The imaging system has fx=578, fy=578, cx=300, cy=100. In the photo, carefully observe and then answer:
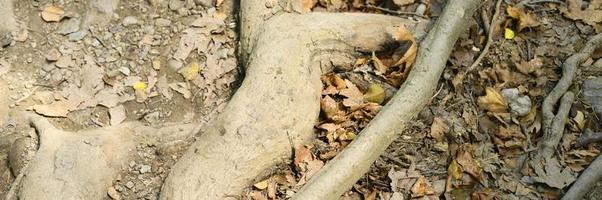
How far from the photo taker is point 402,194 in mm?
3773

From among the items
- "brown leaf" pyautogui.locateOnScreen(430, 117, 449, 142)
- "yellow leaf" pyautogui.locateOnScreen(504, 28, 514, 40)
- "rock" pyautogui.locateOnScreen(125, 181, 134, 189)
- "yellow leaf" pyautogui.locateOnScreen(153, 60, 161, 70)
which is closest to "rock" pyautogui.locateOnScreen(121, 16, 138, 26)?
"yellow leaf" pyautogui.locateOnScreen(153, 60, 161, 70)

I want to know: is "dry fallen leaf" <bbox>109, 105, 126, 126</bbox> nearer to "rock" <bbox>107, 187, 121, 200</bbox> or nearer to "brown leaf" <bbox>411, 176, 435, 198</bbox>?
"rock" <bbox>107, 187, 121, 200</bbox>

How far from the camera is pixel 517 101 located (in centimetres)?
408

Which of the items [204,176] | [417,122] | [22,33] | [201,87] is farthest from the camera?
[22,33]

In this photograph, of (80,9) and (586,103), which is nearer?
(586,103)

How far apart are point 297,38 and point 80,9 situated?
207 cm

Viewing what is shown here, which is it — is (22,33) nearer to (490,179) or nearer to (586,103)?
(490,179)

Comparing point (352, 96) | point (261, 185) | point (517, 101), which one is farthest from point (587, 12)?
point (261, 185)

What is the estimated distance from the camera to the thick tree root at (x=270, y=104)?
3.74 m

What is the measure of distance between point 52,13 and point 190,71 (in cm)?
139

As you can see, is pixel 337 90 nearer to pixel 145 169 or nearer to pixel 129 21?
pixel 145 169

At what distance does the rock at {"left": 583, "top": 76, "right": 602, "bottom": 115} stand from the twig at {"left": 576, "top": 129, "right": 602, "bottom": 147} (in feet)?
0.64

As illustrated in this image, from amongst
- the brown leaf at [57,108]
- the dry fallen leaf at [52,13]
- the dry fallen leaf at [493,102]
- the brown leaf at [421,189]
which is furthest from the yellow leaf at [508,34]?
the dry fallen leaf at [52,13]

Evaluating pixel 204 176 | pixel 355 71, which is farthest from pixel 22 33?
pixel 355 71
